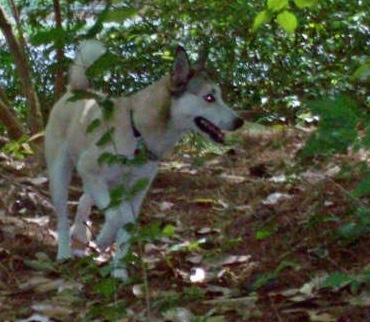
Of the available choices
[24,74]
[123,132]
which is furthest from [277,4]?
[24,74]

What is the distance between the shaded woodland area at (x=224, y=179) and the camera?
464cm

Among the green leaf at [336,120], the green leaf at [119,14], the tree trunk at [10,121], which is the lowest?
the green leaf at [336,120]

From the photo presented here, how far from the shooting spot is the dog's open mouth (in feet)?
21.5

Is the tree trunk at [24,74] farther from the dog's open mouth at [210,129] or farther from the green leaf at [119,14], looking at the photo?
the green leaf at [119,14]

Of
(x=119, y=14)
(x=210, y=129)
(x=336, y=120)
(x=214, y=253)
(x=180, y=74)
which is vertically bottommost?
(x=336, y=120)

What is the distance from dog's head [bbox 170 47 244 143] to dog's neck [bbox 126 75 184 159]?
0.06m

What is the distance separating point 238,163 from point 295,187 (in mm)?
1592

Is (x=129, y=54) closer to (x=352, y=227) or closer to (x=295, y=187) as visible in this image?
(x=295, y=187)

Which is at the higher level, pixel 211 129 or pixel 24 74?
pixel 24 74

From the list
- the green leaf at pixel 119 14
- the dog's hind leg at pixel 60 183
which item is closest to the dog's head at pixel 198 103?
the dog's hind leg at pixel 60 183

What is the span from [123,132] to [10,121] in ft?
9.47

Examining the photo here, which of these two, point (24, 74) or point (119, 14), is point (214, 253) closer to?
point (119, 14)

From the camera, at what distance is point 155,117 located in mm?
6328

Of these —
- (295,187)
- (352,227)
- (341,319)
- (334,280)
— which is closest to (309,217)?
(352,227)
